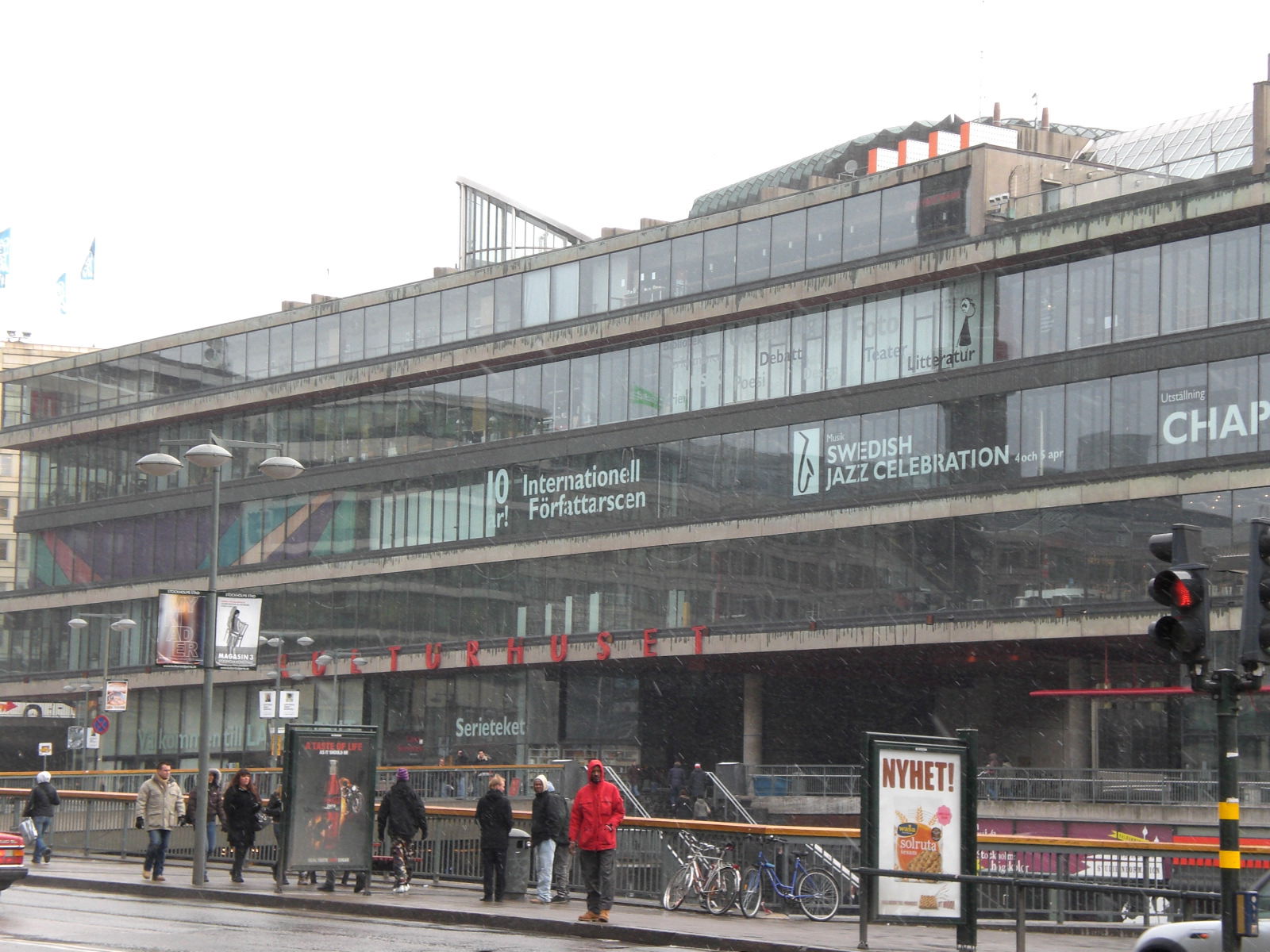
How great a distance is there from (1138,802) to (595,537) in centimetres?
2017

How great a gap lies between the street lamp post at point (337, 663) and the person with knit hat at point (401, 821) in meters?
37.1

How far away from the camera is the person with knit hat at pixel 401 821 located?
23.4m

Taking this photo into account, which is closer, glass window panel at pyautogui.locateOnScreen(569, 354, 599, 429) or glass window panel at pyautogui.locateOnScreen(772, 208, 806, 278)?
glass window panel at pyautogui.locateOnScreen(772, 208, 806, 278)

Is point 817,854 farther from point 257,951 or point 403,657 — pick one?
point 403,657

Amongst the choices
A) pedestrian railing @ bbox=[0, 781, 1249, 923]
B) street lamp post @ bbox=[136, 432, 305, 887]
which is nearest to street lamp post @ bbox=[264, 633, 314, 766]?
street lamp post @ bbox=[136, 432, 305, 887]

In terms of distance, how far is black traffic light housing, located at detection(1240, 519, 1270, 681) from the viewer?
12.9 meters

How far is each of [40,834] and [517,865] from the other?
34.3 ft

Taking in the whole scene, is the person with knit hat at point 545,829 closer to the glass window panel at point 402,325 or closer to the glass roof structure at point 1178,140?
the glass roof structure at point 1178,140

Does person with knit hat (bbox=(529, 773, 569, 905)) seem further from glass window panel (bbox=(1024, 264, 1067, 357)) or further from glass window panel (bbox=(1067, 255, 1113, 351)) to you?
glass window panel (bbox=(1024, 264, 1067, 357))

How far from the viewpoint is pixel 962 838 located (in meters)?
17.0

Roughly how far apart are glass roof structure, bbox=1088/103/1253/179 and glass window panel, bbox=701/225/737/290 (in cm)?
1196

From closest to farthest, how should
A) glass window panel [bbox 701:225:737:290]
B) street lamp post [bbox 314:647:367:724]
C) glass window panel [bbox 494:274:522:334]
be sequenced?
1. glass window panel [bbox 701:225:737:290]
2. glass window panel [bbox 494:274:522:334]
3. street lamp post [bbox 314:647:367:724]

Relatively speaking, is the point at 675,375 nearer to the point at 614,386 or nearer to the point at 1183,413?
the point at 614,386

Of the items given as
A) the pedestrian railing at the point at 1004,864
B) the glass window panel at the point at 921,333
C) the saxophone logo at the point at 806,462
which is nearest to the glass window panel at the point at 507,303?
the saxophone logo at the point at 806,462
